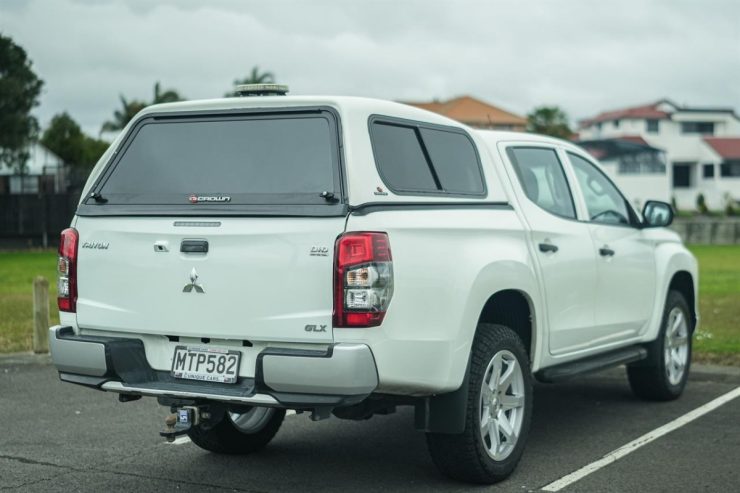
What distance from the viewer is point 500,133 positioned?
694 centimetres

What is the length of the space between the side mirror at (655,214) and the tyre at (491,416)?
2433 mm

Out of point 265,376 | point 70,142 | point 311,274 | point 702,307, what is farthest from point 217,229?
point 70,142

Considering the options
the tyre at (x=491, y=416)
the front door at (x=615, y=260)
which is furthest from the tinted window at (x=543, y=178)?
the tyre at (x=491, y=416)

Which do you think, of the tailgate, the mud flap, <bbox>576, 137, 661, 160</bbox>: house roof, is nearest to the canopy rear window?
the tailgate

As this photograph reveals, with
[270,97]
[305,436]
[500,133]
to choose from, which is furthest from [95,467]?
[500,133]

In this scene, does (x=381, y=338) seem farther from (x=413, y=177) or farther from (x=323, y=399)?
(x=413, y=177)

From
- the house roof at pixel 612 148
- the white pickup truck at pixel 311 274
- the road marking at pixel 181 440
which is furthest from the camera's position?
the house roof at pixel 612 148

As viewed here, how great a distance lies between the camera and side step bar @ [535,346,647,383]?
6711 mm

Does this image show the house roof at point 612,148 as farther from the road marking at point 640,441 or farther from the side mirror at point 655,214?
the side mirror at point 655,214

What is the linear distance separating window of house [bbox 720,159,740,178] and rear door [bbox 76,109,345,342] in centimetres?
8627

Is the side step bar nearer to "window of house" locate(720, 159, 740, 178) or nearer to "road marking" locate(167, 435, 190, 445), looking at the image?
"road marking" locate(167, 435, 190, 445)

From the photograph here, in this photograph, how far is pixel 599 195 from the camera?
25.9 feet

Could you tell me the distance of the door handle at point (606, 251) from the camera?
24.1 feet

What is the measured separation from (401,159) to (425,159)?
0.27m
